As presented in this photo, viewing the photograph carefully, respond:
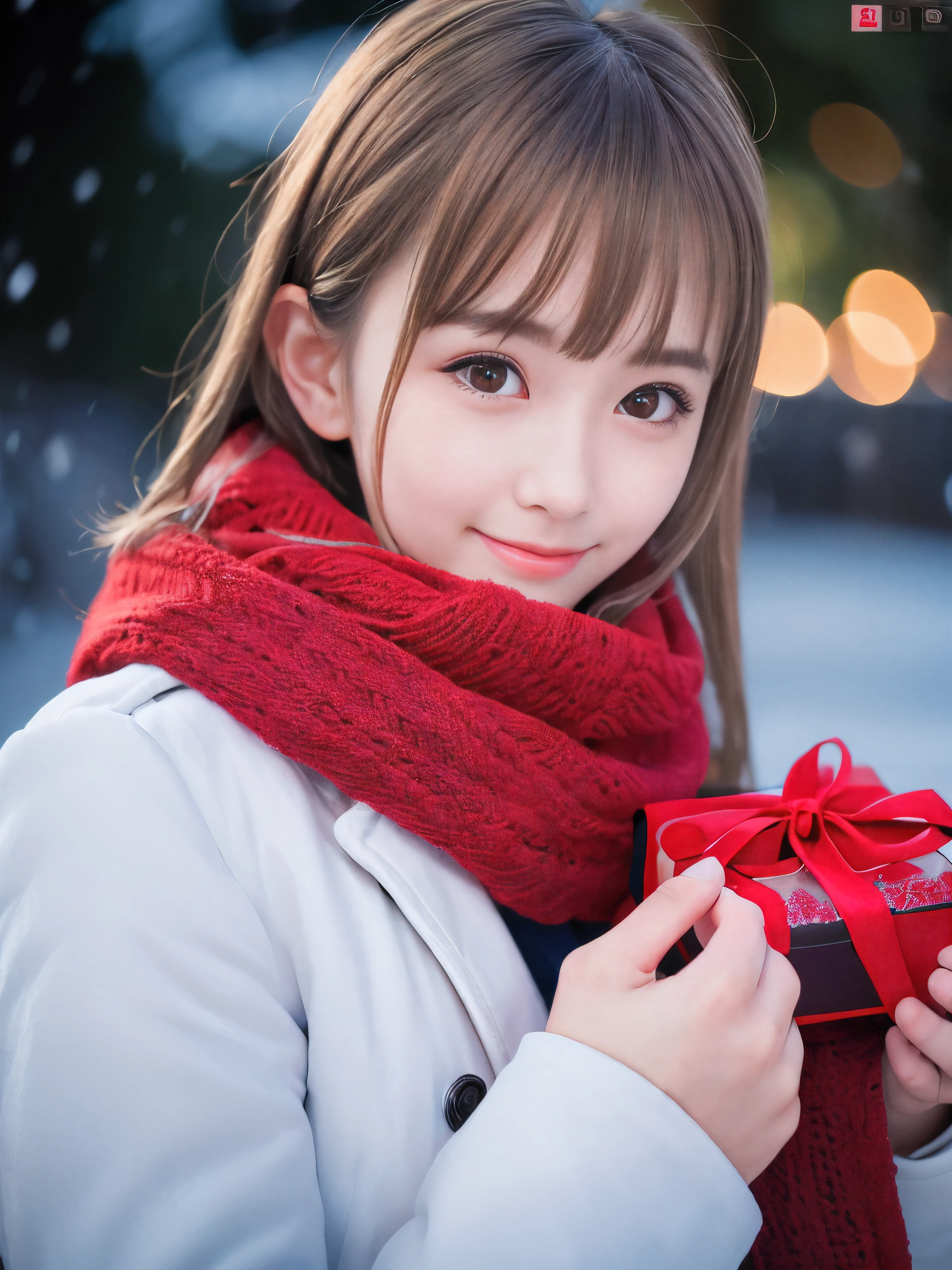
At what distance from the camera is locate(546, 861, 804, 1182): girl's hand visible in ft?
1.82

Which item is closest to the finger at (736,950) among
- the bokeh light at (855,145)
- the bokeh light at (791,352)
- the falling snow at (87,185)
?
the bokeh light at (791,352)

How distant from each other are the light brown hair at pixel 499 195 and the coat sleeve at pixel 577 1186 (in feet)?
1.56

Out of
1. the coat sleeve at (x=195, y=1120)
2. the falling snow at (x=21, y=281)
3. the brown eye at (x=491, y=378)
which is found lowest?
the coat sleeve at (x=195, y=1120)

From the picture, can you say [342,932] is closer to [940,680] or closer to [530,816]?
[530,816]

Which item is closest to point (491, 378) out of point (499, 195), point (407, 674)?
point (499, 195)

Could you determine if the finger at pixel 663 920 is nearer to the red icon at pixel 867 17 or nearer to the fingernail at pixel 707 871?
the fingernail at pixel 707 871

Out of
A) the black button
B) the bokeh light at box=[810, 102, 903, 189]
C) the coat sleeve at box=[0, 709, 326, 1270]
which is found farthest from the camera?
the bokeh light at box=[810, 102, 903, 189]

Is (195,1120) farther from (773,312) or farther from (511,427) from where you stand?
(773,312)

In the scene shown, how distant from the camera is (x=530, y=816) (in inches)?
26.6

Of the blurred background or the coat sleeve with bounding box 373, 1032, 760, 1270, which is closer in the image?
the coat sleeve with bounding box 373, 1032, 760, 1270

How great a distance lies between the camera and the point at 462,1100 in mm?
606

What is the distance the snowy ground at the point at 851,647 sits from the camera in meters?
0.94

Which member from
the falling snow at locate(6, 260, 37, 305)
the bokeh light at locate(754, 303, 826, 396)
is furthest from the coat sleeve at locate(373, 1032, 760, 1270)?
the falling snow at locate(6, 260, 37, 305)

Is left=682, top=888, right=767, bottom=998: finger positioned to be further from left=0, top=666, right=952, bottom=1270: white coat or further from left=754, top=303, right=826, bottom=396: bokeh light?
left=754, top=303, right=826, bottom=396: bokeh light
